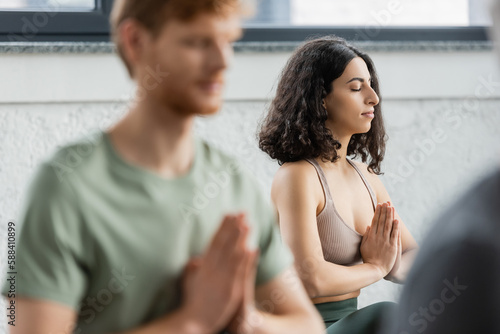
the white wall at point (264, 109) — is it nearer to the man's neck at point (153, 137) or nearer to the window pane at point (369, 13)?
the window pane at point (369, 13)

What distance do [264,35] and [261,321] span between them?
149 cm

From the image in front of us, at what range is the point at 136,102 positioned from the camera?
722 millimetres

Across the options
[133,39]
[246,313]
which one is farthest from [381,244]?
[133,39]

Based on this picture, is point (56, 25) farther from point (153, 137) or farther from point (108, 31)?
point (153, 137)

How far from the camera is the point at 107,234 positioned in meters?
0.67

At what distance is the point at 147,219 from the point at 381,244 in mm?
687

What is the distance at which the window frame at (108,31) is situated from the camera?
189 centimetres

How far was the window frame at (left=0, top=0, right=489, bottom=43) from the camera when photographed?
6.22ft

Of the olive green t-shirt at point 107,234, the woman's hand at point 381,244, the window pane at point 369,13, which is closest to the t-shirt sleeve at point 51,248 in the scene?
the olive green t-shirt at point 107,234

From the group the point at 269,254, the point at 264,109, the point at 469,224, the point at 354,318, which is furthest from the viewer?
the point at 264,109

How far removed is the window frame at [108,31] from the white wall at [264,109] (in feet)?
0.29

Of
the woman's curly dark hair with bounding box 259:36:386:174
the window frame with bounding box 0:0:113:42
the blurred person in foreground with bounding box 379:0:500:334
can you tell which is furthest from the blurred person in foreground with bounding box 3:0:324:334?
the window frame with bounding box 0:0:113:42

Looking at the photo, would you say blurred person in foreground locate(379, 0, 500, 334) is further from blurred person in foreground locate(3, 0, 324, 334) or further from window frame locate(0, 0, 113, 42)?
window frame locate(0, 0, 113, 42)

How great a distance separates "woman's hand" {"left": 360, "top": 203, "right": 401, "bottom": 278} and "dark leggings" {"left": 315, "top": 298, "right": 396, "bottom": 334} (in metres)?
0.08
